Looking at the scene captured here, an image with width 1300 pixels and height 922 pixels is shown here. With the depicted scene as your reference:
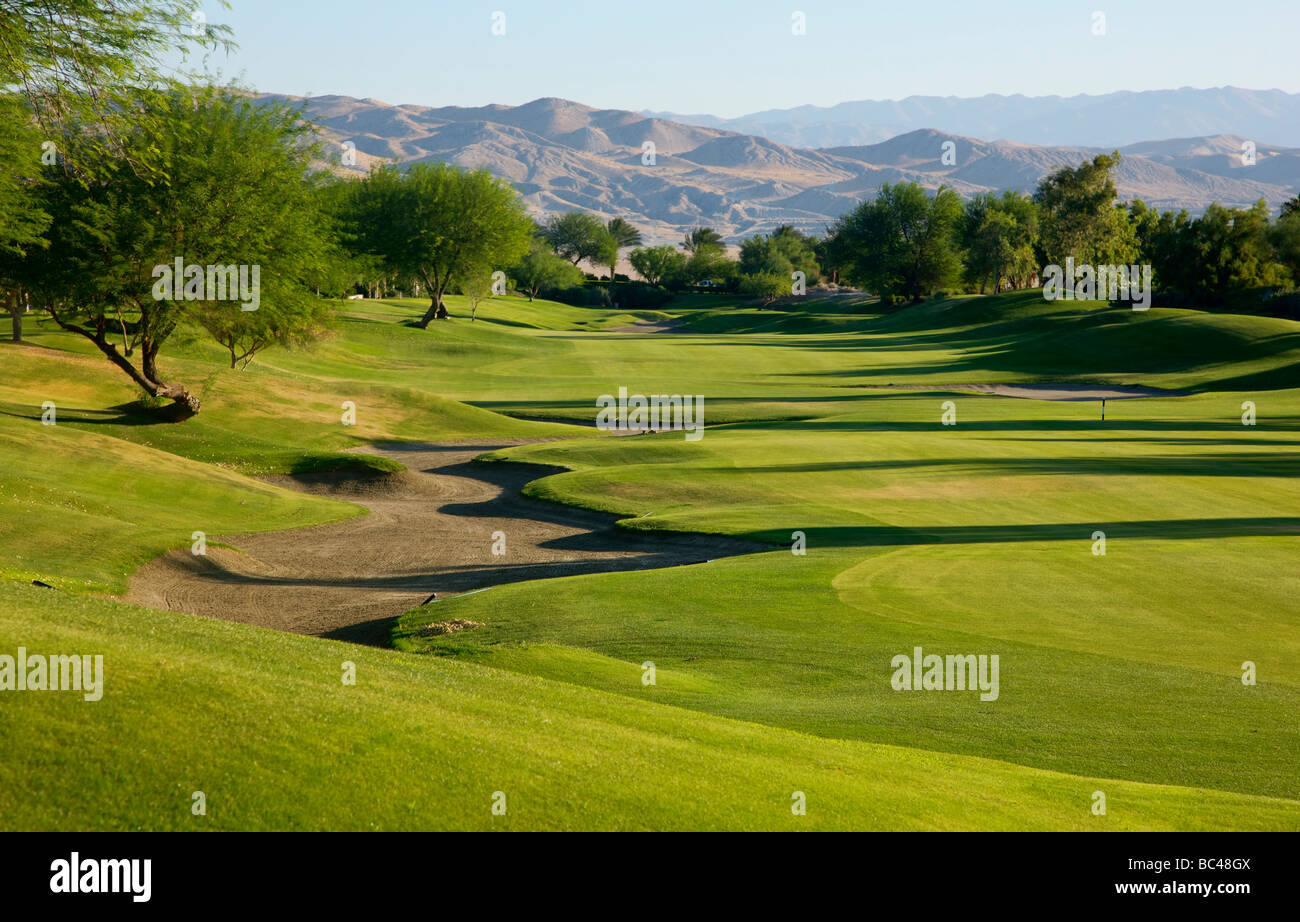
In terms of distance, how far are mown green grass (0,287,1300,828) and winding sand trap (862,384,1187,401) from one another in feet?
51.0

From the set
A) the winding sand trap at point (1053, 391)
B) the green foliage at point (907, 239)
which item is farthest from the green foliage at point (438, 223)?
the green foliage at point (907, 239)

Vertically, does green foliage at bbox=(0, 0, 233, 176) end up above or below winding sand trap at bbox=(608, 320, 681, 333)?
below

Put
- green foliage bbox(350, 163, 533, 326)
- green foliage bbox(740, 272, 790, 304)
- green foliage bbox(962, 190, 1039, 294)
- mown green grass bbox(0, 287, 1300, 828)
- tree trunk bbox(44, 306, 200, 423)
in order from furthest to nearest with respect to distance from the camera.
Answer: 1. green foliage bbox(740, 272, 790, 304)
2. green foliage bbox(962, 190, 1039, 294)
3. green foliage bbox(350, 163, 533, 326)
4. tree trunk bbox(44, 306, 200, 423)
5. mown green grass bbox(0, 287, 1300, 828)

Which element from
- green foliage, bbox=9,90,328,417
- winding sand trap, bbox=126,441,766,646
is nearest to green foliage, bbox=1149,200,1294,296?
winding sand trap, bbox=126,441,766,646

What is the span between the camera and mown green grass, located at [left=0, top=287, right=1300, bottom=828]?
7797 mm

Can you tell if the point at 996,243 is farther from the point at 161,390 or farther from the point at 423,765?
the point at 423,765

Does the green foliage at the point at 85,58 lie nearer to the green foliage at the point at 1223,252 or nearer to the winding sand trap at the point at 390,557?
the winding sand trap at the point at 390,557

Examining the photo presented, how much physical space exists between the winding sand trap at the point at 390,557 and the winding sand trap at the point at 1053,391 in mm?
41268

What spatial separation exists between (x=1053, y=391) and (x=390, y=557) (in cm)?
5559

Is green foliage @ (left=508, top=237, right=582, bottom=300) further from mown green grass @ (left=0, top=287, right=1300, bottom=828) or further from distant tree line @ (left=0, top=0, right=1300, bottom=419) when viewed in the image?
mown green grass @ (left=0, top=287, right=1300, bottom=828)

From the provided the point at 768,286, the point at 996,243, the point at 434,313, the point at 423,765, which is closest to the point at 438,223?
the point at 434,313

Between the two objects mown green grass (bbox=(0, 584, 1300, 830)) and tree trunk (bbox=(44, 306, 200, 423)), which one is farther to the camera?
tree trunk (bbox=(44, 306, 200, 423))
